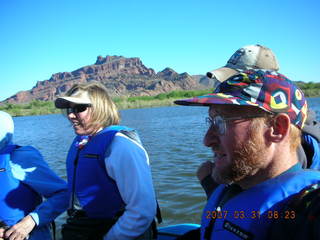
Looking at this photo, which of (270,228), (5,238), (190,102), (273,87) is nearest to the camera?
(270,228)

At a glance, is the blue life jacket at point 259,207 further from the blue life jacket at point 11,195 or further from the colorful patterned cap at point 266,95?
the blue life jacket at point 11,195

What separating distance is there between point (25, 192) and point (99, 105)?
1.00 meters

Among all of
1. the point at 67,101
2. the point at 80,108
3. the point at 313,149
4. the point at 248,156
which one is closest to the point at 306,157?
the point at 313,149

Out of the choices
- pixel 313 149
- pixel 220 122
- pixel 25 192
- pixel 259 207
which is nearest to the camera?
pixel 259 207

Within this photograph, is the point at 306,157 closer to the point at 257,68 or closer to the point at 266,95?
the point at 257,68

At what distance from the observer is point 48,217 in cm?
248

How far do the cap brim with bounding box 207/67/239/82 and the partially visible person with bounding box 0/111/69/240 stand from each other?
1.70m

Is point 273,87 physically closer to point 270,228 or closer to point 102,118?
point 270,228

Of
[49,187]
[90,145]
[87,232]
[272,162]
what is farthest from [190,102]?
[49,187]

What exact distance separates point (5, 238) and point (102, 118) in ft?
4.12

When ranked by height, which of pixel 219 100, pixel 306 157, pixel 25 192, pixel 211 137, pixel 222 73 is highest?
pixel 222 73

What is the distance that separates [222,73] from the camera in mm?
2514

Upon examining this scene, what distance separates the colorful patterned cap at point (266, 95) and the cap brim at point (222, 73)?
39.3 inches
